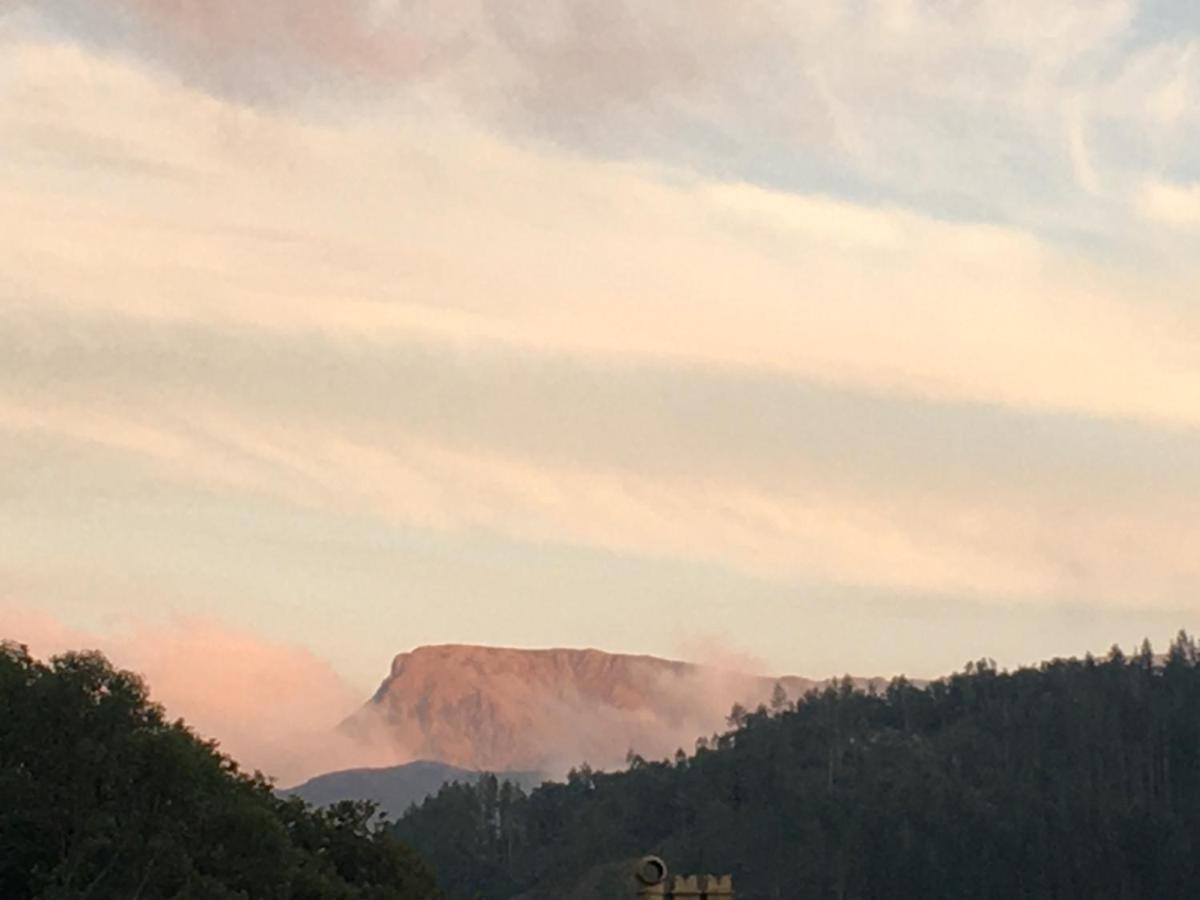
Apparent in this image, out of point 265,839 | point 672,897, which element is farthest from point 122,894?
point 672,897

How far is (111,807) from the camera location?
72.8 meters

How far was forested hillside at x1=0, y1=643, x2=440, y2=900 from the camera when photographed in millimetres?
70875

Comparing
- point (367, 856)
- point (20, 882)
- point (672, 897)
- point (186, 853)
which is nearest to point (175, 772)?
point (186, 853)

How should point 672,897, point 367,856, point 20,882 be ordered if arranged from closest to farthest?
point 672,897 → point 20,882 → point 367,856

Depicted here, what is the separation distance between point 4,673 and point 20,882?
863 cm

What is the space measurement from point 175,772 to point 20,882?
876cm

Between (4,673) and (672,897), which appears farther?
(4,673)

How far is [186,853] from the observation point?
71875 millimetres

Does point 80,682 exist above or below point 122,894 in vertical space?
above

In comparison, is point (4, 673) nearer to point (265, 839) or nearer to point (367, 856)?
point (265, 839)

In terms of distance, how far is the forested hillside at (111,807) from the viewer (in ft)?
233

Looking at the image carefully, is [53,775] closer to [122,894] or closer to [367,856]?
[122,894]

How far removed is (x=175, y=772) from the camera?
2896 inches

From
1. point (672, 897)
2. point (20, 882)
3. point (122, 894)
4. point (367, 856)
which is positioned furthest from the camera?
point (367, 856)
